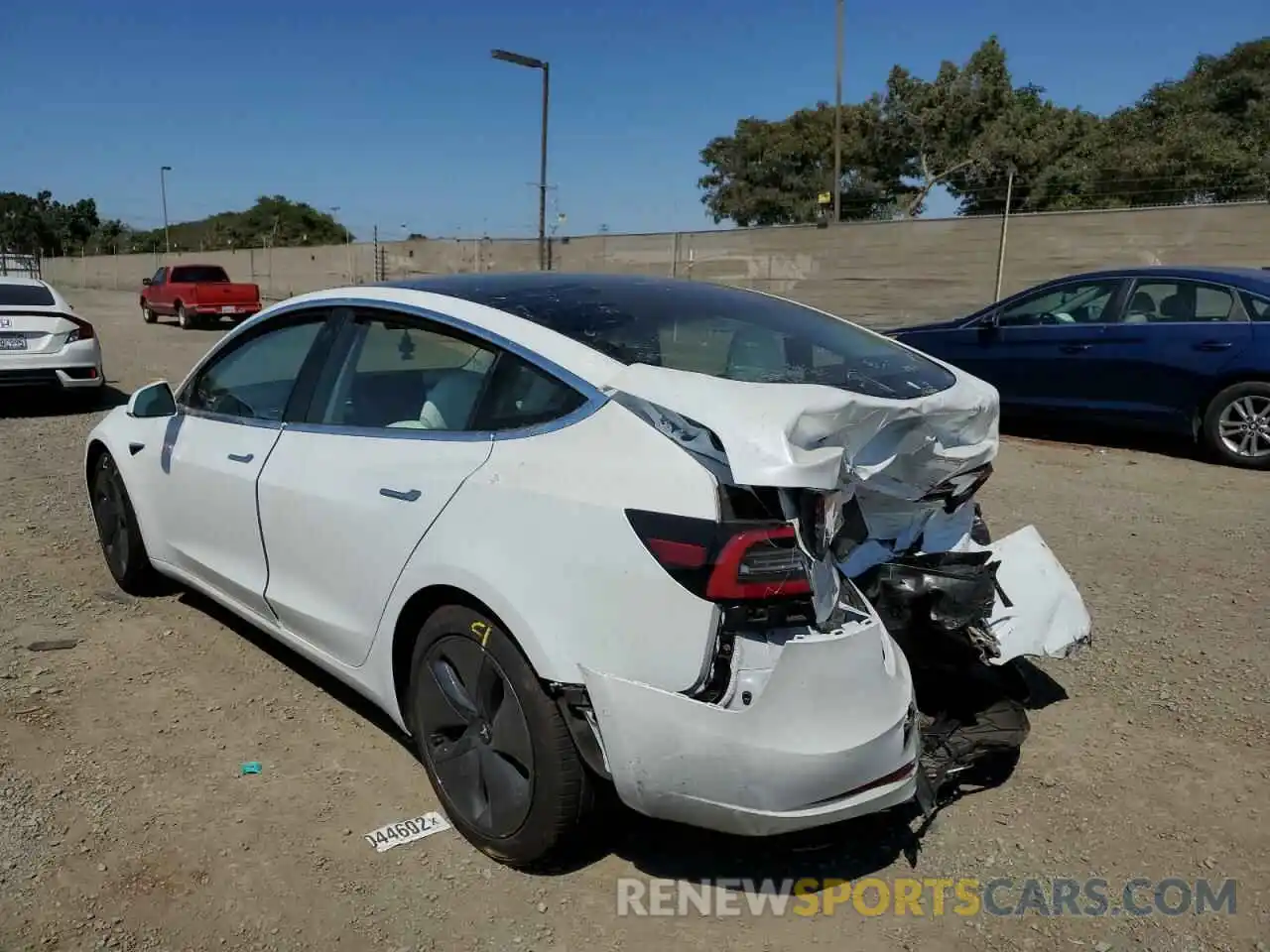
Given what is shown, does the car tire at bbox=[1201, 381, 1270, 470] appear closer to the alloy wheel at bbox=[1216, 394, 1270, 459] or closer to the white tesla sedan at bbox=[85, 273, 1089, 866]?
the alloy wheel at bbox=[1216, 394, 1270, 459]

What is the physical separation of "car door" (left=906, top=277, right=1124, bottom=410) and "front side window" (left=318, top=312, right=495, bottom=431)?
7.03m

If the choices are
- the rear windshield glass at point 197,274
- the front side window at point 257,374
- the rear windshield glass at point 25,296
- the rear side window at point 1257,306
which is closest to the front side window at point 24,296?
the rear windshield glass at point 25,296

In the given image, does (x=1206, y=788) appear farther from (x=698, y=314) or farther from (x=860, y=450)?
(x=698, y=314)

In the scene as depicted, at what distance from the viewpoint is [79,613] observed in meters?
4.75

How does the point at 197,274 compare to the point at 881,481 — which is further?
the point at 197,274

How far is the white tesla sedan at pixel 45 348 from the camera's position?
10219mm

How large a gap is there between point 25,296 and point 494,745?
1065cm

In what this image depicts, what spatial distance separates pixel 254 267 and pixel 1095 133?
32.4 m

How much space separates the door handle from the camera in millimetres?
2955

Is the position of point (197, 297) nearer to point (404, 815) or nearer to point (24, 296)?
point (24, 296)

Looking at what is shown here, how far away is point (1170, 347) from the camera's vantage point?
27.2 ft

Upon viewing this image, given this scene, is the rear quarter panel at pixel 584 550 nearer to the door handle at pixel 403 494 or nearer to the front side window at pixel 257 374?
the door handle at pixel 403 494

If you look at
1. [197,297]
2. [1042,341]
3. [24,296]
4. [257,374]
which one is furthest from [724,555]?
[197,297]

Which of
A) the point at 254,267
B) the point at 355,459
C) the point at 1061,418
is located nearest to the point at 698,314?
the point at 355,459
